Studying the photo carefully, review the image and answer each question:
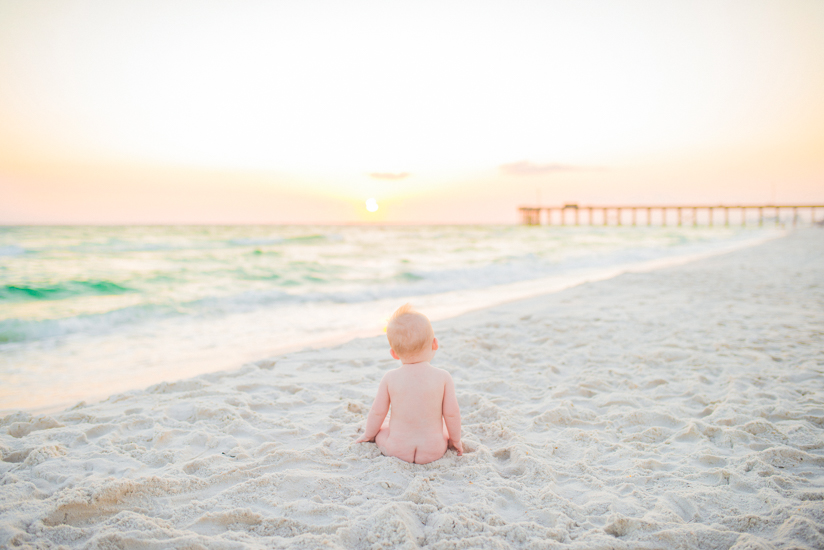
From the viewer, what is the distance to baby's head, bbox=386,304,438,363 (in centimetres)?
230

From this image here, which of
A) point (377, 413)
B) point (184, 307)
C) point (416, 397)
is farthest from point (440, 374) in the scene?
point (184, 307)

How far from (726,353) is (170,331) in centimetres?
704

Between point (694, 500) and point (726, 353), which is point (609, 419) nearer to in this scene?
point (694, 500)

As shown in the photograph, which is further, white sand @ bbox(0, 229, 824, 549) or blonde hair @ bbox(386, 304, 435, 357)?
blonde hair @ bbox(386, 304, 435, 357)

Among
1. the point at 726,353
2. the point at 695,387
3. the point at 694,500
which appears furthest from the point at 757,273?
the point at 694,500

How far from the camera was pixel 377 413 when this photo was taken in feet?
8.13

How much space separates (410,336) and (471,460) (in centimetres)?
79

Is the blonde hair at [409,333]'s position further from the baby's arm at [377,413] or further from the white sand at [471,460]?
the white sand at [471,460]

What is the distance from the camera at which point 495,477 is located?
2.22 metres

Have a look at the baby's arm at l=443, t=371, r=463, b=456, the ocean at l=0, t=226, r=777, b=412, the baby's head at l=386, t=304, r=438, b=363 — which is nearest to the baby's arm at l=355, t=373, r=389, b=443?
the baby's head at l=386, t=304, r=438, b=363

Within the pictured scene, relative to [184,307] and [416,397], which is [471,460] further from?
[184,307]

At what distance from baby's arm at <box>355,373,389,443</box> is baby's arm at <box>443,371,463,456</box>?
0.33 meters

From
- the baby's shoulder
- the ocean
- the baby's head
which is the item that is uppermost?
the baby's head

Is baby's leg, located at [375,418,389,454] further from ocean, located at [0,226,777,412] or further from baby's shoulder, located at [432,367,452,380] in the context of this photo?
ocean, located at [0,226,777,412]
